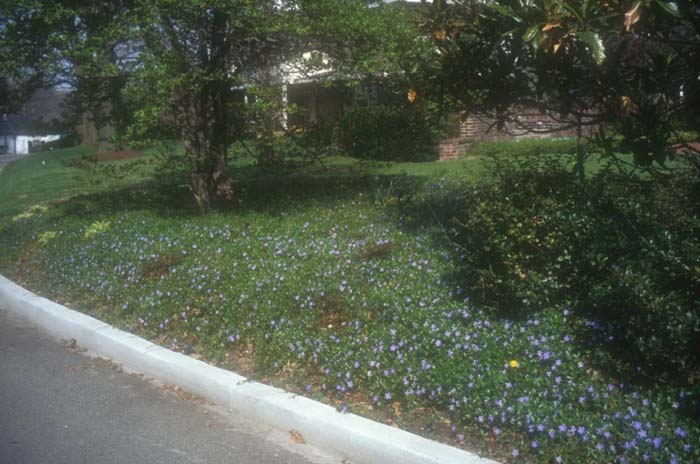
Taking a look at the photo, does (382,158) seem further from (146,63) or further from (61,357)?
(61,357)

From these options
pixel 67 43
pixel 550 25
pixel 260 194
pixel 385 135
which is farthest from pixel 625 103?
pixel 385 135

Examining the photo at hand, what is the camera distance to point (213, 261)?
7.90 metres

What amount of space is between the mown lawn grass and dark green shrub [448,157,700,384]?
0.17 metres

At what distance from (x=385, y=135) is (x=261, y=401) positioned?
906 centimetres

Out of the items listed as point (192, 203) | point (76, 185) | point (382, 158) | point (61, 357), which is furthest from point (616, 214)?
point (76, 185)

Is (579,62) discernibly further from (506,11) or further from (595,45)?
(595,45)

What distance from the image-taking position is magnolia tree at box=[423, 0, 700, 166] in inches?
182

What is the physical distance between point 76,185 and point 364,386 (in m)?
13.0

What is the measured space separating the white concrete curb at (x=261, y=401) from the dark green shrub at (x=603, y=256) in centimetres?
135

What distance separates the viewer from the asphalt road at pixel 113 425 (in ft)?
15.5

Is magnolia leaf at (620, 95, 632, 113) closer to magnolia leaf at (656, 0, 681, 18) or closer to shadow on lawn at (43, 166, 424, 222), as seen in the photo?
magnolia leaf at (656, 0, 681, 18)

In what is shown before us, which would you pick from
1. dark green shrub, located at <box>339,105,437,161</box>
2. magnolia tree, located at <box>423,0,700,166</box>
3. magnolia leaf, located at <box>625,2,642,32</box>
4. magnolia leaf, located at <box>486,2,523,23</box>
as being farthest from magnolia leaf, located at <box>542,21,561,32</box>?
dark green shrub, located at <box>339,105,437,161</box>

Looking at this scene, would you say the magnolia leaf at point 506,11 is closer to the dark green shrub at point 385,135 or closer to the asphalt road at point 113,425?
the asphalt road at point 113,425

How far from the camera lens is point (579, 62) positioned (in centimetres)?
526
